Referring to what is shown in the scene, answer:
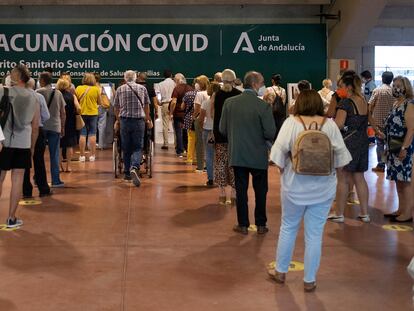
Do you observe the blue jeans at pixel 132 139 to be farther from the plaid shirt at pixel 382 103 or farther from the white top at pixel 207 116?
the plaid shirt at pixel 382 103

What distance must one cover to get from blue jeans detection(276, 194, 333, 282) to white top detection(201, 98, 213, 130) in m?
3.87

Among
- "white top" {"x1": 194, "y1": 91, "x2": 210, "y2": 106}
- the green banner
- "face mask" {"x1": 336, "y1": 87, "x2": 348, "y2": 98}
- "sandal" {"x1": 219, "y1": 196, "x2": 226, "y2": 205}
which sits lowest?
"sandal" {"x1": 219, "y1": 196, "x2": 226, "y2": 205}

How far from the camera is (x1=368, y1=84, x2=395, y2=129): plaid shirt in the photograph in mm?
Answer: 9195

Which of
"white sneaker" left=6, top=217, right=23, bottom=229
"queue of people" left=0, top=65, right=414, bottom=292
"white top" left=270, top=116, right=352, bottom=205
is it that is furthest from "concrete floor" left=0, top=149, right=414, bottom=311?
"white top" left=270, top=116, right=352, bottom=205

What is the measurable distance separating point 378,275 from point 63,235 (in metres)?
2.83

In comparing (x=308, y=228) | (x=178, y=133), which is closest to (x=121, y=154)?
(x=178, y=133)

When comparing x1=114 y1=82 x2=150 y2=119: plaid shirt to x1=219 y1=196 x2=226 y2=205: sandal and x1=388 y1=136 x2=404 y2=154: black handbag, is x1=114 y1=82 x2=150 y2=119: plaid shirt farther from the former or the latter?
x1=388 y1=136 x2=404 y2=154: black handbag

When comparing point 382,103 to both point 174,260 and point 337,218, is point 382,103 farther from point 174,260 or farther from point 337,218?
point 174,260

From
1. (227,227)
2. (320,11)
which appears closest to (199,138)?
(227,227)

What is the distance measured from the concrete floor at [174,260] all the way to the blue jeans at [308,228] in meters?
0.22

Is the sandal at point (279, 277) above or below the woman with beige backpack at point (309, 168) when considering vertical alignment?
below

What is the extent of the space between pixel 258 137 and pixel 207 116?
252 cm

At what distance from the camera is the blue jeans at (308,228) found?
4289 mm

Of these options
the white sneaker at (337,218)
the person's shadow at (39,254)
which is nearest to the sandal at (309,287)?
the person's shadow at (39,254)
